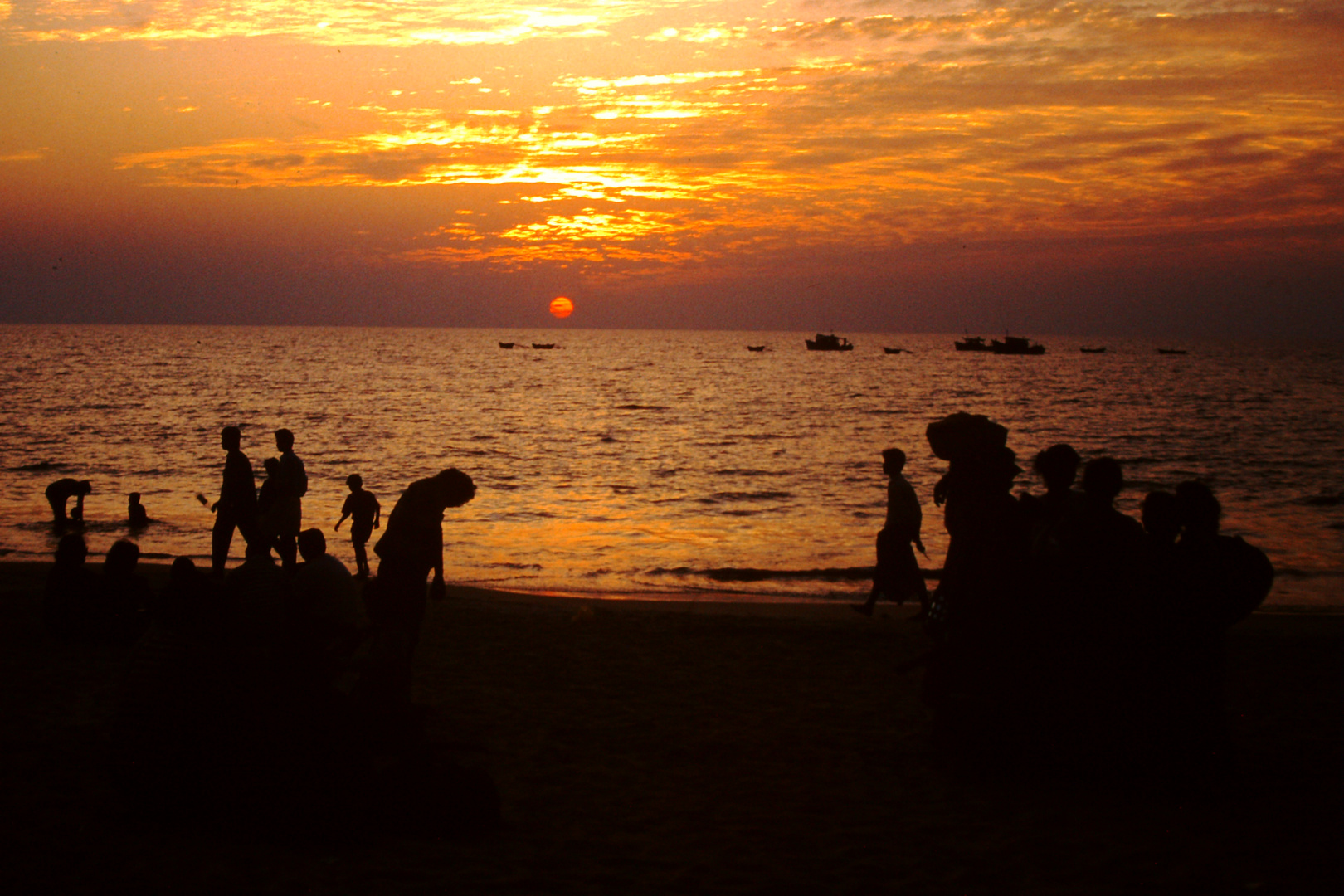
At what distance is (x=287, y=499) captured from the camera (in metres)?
12.2

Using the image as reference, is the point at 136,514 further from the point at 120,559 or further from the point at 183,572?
the point at 183,572

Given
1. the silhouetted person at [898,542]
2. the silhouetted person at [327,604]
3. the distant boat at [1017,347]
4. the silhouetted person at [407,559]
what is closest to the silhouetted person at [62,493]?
the silhouetted person at [327,604]

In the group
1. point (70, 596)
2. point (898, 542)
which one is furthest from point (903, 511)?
point (70, 596)

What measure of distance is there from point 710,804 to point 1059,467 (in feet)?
8.58

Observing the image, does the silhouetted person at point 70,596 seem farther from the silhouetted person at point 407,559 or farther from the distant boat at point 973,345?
the distant boat at point 973,345

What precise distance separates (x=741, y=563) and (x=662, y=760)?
11.9 meters

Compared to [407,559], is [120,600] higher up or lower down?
lower down

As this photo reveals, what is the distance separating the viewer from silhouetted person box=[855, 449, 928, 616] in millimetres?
10805

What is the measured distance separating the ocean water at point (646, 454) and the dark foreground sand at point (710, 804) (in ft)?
24.2

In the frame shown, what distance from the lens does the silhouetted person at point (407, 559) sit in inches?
247

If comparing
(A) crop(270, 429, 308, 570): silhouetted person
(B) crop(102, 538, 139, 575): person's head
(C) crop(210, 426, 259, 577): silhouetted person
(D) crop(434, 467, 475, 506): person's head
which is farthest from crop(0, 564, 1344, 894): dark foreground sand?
(A) crop(270, 429, 308, 570): silhouetted person

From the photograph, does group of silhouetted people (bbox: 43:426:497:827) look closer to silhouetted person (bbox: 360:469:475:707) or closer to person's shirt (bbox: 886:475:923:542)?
silhouetted person (bbox: 360:469:475:707)

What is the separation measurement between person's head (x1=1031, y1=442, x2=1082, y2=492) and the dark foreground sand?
5.39ft

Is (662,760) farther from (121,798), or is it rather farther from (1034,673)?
(121,798)
